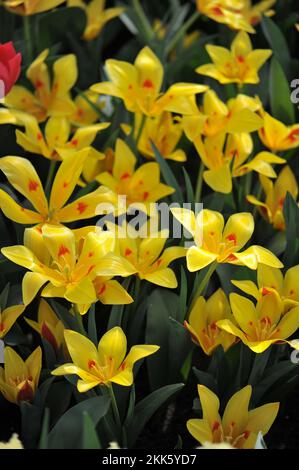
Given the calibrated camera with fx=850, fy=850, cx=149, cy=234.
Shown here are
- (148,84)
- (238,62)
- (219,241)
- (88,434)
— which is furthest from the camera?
(238,62)

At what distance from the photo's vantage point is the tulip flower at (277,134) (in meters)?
1.46

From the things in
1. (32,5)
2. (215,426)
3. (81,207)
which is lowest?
(215,426)

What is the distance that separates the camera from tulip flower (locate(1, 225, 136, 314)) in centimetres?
112

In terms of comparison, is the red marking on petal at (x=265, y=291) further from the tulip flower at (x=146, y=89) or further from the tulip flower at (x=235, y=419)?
the tulip flower at (x=146, y=89)

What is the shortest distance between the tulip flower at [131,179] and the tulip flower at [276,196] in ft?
0.53

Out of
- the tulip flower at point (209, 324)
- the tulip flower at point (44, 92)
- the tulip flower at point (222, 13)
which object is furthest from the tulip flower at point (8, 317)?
the tulip flower at point (222, 13)

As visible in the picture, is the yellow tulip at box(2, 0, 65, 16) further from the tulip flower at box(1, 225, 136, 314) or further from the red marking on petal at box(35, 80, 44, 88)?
the tulip flower at box(1, 225, 136, 314)

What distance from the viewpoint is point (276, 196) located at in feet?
4.80

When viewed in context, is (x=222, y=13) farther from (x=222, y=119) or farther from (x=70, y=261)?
(x=70, y=261)

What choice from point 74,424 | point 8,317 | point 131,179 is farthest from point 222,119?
point 74,424

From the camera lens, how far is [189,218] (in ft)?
3.86

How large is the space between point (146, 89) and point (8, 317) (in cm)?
52

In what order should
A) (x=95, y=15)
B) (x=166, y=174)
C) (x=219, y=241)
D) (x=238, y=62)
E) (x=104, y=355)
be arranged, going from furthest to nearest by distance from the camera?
(x=95, y=15), (x=238, y=62), (x=166, y=174), (x=219, y=241), (x=104, y=355)

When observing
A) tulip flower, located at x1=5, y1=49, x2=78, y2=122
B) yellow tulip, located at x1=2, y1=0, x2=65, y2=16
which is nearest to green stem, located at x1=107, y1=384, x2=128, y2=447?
tulip flower, located at x1=5, y1=49, x2=78, y2=122
